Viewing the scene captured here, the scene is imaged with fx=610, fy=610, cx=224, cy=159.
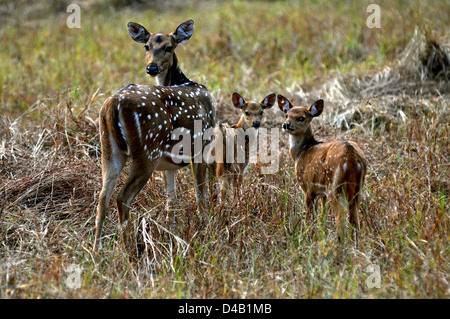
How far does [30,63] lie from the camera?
453 inches

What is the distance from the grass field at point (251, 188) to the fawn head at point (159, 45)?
4.17ft

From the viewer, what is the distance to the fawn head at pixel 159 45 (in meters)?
6.41

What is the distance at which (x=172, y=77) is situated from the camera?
6.80 m

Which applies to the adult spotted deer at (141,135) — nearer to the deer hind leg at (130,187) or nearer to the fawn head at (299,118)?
the deer hind leg at (130,187)

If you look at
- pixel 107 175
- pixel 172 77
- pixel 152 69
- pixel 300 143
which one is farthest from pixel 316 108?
pixel 107 175

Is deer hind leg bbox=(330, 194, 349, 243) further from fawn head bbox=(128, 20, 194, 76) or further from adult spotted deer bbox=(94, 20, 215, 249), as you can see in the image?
fawn head bbox=(128, 20, 194, 76)

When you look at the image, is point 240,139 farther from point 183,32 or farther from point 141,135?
point 141,135

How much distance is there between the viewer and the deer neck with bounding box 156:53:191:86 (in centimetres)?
672

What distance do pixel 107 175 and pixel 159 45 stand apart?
6.03ft

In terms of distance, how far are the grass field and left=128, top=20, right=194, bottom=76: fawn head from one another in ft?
4.17

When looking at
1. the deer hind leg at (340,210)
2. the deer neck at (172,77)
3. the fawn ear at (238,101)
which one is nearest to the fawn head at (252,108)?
the fawn ear at (238,101)

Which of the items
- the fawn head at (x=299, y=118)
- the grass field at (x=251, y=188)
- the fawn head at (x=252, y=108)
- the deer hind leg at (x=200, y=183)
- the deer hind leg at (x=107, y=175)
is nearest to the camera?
the grass field at (x=251, y=188)

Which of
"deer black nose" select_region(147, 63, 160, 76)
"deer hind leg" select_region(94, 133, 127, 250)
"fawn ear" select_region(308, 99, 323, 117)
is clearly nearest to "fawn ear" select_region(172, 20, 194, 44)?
"deer black nose" select_region(147, 63, 160, 76)
